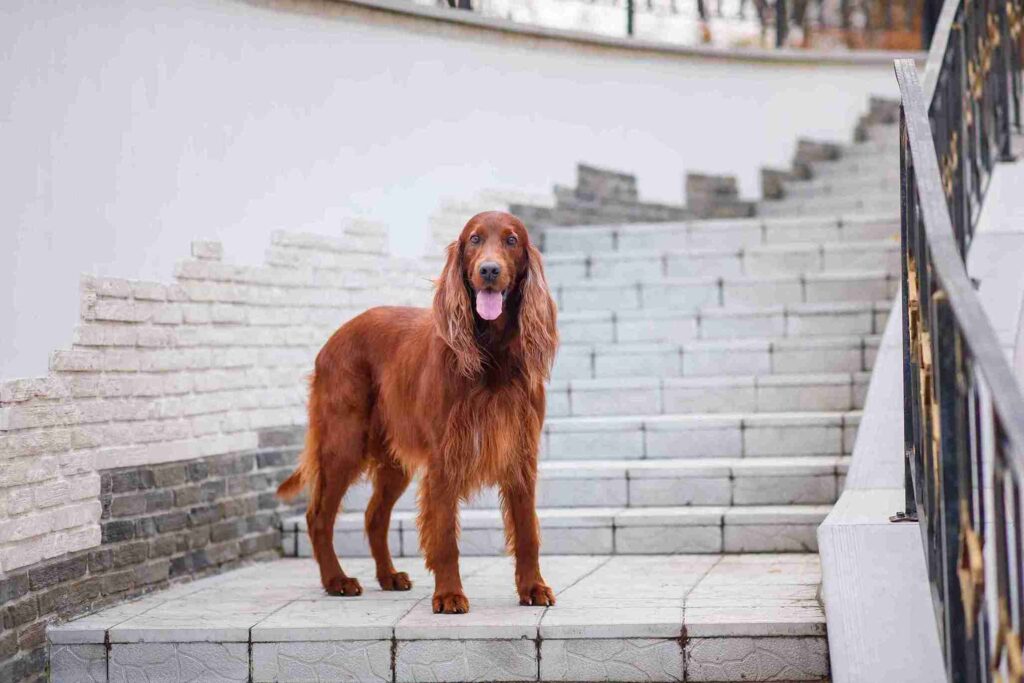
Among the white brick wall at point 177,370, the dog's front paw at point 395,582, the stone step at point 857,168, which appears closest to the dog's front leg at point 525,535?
the dog's front paw at point 395,582

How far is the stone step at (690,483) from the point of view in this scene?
17.0 ft

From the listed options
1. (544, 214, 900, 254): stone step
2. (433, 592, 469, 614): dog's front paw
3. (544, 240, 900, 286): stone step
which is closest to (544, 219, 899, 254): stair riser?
(544, 214, 900, 254): stone step

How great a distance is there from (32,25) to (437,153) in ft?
8.89

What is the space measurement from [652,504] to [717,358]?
1.11 metres

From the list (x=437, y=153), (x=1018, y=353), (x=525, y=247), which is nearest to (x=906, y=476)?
(x=1018, y=353)

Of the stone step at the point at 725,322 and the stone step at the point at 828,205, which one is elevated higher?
the stone step at the point at 828,205

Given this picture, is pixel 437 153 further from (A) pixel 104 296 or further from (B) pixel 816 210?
(B) pixel 816 210

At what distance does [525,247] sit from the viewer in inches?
159

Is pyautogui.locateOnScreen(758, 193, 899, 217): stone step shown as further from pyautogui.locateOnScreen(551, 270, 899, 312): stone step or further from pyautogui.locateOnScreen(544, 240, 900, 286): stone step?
pyautogui.locateOnScreen(551, 270, 899, 312): stone step

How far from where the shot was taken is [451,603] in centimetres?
404

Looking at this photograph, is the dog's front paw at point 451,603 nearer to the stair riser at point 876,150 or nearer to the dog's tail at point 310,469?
the dog's tail at point 310,469

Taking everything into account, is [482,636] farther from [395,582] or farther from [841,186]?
[841,186]

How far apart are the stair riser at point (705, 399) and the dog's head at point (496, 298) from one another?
200 cm

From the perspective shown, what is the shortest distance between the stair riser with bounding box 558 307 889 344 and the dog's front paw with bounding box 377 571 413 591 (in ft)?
6.81
